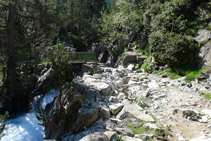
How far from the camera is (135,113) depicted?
19.2ft

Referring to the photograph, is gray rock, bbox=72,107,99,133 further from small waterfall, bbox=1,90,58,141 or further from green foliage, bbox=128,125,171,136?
small waterfall, bbox=1,90,58,141

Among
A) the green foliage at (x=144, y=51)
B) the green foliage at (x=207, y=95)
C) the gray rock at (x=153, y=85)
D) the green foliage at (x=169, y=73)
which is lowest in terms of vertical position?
the green foliage at (x=207, y=95)

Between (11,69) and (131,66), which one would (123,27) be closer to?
(131,66)

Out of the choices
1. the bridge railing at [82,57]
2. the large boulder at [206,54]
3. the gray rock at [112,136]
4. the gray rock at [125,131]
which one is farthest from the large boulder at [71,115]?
the bridge railing at [82,57]

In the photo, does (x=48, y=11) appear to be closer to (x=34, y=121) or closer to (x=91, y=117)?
(x=34, y=121)

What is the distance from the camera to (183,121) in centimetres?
542

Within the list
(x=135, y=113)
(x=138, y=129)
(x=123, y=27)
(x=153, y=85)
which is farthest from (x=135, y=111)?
(x=123, y=27)

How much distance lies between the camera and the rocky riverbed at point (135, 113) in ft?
15.5

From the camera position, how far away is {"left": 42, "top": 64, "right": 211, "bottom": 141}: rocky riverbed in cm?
472

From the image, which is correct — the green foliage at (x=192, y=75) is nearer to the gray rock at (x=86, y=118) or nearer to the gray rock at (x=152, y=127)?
the gray rock at (x=152, y=127)

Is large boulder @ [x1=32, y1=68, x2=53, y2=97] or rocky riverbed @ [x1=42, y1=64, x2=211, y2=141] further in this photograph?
large boulder @ [x1=32, y1=68, x2=53, y2=97]

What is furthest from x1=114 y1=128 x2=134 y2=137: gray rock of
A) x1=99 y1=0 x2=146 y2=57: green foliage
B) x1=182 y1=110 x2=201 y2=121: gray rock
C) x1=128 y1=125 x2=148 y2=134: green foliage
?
x1=99 y1=0 x2=146 y2=57: green foliage

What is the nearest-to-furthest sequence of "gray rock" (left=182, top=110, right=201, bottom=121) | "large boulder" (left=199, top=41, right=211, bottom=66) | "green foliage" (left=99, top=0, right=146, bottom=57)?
1. "gray rock" (left=182, top=110, right=201, bottom=121)
2. "large boulder" (left=199, top=41, right=211, bottom=66)
3. "green foliage" (left=99, top=0, right=146, bottom=57)

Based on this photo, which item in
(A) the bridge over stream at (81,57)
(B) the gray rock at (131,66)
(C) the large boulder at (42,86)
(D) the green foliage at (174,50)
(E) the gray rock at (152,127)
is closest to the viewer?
(E) the gray rock at (152,127)
